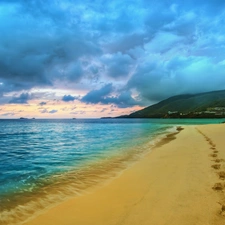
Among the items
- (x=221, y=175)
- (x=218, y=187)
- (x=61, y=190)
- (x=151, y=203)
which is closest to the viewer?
(x=151, y=203)

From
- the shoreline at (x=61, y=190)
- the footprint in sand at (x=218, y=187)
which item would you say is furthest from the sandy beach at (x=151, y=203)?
the shoreline at (x=61, y=190)

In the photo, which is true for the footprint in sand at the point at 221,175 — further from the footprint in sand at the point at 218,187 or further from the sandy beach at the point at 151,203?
the footprint in sand at the point at 218,187

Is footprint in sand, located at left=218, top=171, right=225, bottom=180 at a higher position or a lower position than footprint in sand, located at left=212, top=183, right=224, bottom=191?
lower

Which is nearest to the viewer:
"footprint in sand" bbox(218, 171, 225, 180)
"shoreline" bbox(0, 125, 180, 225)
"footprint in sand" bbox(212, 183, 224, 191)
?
"shoreline" bbox(0, 125, 180, 225)

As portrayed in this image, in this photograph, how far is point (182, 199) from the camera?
643cm

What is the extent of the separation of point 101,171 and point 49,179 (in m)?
2.87

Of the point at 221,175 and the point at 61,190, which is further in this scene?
the point at 61,190

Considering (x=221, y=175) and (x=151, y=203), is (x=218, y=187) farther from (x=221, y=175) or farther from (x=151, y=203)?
(x=151, y=203)

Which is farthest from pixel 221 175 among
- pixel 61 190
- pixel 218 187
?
pixel 61 190

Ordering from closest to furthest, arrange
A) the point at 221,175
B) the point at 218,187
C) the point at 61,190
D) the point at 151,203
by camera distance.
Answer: the point at 151,203 → the point at 218,187 → the point at 221,175 → the point at 61,190

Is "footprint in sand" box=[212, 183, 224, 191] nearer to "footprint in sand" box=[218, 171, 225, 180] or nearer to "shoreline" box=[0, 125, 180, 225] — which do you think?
"footprint in sand" box=[218, 171, 225, 180]

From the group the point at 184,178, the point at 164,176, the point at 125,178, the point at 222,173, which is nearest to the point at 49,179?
the point at 125,178

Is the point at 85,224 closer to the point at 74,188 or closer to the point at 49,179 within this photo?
the point at 74,188

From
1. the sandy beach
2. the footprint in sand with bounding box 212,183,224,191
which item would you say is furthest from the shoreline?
the footprint in sand with bounding box 212,183,224,191
